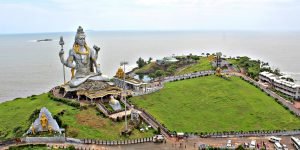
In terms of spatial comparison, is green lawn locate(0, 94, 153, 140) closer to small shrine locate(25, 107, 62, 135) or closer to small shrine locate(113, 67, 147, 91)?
small shrine locate(25, 107, 62, 135)

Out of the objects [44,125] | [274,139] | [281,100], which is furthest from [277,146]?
[44,125]

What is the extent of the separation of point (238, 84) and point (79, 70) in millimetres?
25720

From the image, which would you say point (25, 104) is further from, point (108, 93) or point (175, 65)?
point (175, 65)

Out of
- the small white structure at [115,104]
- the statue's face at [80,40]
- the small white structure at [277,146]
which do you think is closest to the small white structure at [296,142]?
the small white structure at [277,146]

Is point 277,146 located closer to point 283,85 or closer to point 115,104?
point 115,104

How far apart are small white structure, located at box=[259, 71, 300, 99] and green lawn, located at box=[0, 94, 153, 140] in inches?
1136

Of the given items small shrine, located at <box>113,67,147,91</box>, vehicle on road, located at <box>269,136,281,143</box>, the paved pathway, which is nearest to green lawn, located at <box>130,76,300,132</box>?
the paved pathway

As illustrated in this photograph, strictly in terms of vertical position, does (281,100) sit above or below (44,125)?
above

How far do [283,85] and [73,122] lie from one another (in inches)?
1461

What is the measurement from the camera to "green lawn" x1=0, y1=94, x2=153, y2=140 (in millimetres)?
36875

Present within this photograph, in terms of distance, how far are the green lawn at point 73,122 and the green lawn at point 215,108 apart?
21.6ft

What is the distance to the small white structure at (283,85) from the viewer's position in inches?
2160

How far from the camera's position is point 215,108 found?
46.7m

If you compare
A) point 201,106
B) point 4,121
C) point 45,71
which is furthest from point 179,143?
point 45,71
